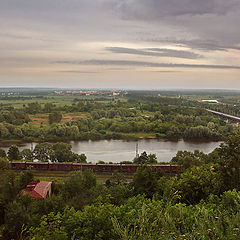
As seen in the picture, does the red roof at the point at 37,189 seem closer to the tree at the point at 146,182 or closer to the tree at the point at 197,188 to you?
the tree at the point at 146,182

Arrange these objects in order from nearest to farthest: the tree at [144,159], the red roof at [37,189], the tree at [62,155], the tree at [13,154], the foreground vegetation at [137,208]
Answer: the foreground vegetation at [137,208] → the red roof at [37,189] → the tree at [144,159] → the tree at [62,155] → the tree at [13,154]

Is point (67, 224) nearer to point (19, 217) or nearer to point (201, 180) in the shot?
point (19, 217)

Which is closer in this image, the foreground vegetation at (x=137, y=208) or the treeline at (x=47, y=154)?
the foreground vegetation at (x=137, y=208)

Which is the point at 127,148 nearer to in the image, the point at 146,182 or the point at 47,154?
the point at 47,154

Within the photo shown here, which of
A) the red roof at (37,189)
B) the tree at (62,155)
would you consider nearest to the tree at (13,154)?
the tree at (62,155)

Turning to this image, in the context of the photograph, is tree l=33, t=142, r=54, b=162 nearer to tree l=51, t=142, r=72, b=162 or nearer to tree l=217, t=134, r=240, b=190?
tree l=51, t=142, r=72, b=162

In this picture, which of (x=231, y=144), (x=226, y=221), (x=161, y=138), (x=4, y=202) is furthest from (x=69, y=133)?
(x=226, y=221)
